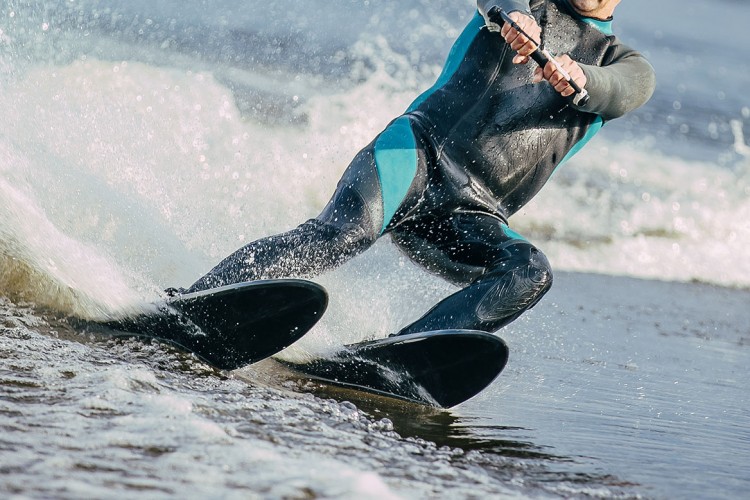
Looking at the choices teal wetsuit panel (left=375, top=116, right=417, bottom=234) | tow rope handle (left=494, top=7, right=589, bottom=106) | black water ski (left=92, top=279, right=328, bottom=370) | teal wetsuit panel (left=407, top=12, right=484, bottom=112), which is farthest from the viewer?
teal wetsuit panel (left=407, top=12, right=484, bottom=112)

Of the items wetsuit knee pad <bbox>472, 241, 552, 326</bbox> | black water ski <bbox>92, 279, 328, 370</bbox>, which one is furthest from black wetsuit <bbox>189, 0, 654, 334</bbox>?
black water ski <bbox>92, 279, 328, 370</bbox>

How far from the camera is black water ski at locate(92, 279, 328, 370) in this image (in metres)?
3.76

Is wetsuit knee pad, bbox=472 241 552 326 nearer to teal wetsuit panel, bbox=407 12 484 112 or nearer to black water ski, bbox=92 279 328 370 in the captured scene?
black water ski, bbox=92 279 328 370

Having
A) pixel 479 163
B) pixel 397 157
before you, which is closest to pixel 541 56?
pixel 479 163

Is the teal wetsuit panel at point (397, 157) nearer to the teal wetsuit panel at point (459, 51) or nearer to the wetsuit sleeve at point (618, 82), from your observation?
the teal wetsuit panel at point (459, 51)

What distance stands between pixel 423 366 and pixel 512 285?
0.49 meters

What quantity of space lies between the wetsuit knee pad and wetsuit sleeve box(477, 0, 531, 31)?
963mm

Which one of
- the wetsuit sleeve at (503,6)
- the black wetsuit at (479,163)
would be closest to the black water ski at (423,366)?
the black wetsuit at (479,163)

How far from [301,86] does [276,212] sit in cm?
399

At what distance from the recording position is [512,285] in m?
4.05

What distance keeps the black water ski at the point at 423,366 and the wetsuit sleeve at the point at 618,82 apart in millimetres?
1117

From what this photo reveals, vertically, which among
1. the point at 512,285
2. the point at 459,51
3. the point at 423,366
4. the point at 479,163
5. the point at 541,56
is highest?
the point at 459,51

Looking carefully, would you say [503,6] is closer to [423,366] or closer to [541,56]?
[541,56]

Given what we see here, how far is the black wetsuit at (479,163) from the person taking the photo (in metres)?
4.07
